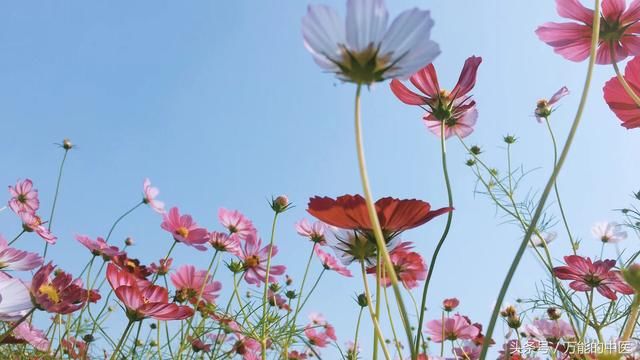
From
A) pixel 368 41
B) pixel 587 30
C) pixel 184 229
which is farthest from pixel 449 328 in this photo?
pixel 368 41

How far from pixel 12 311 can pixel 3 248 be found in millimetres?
271

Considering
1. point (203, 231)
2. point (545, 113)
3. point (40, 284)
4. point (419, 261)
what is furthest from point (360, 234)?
point (545, 113)

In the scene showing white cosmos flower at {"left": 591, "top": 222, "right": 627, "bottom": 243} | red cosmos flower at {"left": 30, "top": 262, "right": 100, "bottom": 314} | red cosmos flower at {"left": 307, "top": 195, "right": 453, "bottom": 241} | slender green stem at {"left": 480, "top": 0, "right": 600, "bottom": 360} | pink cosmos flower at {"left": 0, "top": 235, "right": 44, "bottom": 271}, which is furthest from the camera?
white cosmos flower at {"left": 591, "top": 222, "right": 627, "bottom": 243}

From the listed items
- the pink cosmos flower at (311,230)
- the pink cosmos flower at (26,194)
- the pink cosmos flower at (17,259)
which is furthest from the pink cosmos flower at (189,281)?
the pink cosmos flower at (26,194)

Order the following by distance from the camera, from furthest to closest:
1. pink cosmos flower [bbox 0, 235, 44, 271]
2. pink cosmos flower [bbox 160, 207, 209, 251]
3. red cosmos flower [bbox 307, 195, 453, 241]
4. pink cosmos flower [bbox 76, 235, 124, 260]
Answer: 1. pink cosmos flower [bbox 160, 207, 209, 251]
2. pink cosmos flower [bbox 76, 235, 124, 260]
3. pink cosmos flower [bbox 0, 235, 44, 271]
4. red cosmos flower [bbox 307, 195, 453, 241]

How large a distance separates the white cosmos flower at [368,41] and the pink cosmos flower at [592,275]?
0.64 meters

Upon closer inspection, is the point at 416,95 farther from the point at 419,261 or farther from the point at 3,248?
the point at 3,248

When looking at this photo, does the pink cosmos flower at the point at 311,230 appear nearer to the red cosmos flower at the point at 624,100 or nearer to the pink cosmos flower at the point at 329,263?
the pink cosmos flower at the point at 329,263

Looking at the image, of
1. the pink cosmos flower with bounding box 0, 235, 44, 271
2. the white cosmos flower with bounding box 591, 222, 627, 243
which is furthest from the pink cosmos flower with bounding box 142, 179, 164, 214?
the white cosmos flower with bounding box 591, 222, 627, 243

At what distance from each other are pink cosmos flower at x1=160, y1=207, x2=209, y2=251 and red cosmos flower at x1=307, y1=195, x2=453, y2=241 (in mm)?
791

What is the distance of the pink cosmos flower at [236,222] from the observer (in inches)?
55.5

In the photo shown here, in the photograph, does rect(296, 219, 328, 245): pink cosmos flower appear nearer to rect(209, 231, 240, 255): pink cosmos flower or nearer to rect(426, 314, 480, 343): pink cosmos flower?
rect(209, 231, 240, 255): pink cosmos flower

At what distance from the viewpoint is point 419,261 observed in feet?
2.41

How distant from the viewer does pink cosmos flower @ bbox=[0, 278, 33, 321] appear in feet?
1.56
